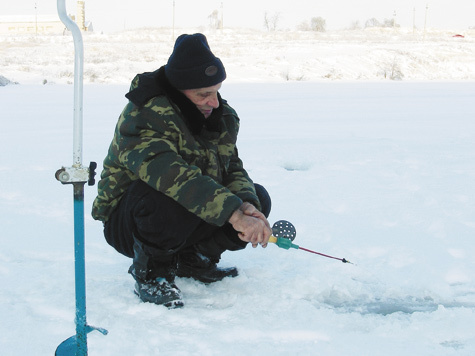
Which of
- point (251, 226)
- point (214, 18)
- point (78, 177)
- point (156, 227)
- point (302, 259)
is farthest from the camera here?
point (214, 18)

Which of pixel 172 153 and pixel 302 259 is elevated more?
pixel 172 153

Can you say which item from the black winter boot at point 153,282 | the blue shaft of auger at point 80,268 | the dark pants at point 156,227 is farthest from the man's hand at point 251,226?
the blue shaft of auger at point 80,268

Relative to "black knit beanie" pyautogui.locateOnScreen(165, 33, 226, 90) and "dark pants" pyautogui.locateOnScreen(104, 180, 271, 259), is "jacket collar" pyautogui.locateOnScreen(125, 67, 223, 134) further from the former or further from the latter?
"dark pants" pyautogui.locateOnScreen(104, 180, 271, 259)

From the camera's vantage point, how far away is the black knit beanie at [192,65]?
5.72 ft

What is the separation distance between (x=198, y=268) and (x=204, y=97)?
Answer: 2.11 feet

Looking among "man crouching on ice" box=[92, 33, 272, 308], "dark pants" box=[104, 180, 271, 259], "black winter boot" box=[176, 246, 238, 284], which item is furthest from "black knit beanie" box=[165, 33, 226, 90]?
"black winter boot" box=[176, 246, 238, 284]

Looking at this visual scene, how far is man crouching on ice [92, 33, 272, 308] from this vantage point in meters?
1.67

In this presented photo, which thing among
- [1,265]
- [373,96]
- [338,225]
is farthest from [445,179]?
[373,96]

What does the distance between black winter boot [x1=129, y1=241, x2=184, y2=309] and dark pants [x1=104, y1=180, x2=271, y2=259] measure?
0.04m

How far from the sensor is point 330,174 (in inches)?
139

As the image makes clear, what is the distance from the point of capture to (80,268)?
1.34 m

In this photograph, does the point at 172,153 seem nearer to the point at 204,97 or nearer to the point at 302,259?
the point at 204,97

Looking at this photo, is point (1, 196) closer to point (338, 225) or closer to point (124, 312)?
point (124, 312)

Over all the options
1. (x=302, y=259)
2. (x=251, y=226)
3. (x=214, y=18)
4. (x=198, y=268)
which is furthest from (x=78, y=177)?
(x=214, y=18)
